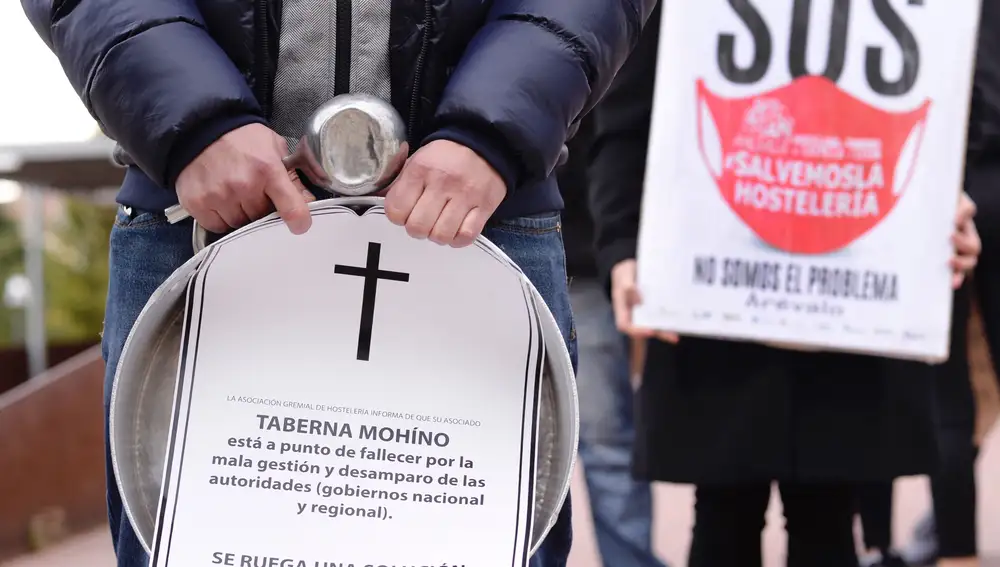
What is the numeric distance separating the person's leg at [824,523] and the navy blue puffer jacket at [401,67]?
3.97 feet

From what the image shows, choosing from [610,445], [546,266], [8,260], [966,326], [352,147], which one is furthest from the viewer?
[8,260]

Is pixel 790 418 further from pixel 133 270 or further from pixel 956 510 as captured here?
pixel 133 270

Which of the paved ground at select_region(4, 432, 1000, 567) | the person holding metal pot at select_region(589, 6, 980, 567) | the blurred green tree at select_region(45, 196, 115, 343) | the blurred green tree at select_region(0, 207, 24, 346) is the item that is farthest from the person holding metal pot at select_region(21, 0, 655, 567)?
the blurred green tree at select_region(45, 196, 115, 343)

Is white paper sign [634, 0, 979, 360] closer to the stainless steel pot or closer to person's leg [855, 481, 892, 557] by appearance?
the stainless steel pot

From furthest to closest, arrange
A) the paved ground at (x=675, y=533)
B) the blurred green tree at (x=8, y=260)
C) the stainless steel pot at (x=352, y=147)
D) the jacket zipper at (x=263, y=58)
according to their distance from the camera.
Answer: 1. the blurred green tree at (x=8, y=260)
2. the paved ground at (x=675, y=533)
3. the jacket zipper at (x=263, y=58)
4. the stainless steel pot at (x=352, y=147)

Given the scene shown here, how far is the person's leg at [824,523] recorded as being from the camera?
2133mm

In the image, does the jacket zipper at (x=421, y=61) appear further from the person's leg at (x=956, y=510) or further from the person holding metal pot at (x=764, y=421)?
the person's leg at (x=956, y=510)

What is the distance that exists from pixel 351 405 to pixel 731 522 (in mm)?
1322

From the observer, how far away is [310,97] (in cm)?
119

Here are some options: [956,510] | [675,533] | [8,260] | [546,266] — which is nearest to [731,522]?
[956,510]

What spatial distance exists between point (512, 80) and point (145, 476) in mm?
506

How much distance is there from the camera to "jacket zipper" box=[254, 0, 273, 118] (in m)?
1.16

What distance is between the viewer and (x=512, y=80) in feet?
3.49

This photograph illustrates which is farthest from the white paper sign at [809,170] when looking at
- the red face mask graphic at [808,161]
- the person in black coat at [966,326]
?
the person in black coat at [966,326]
